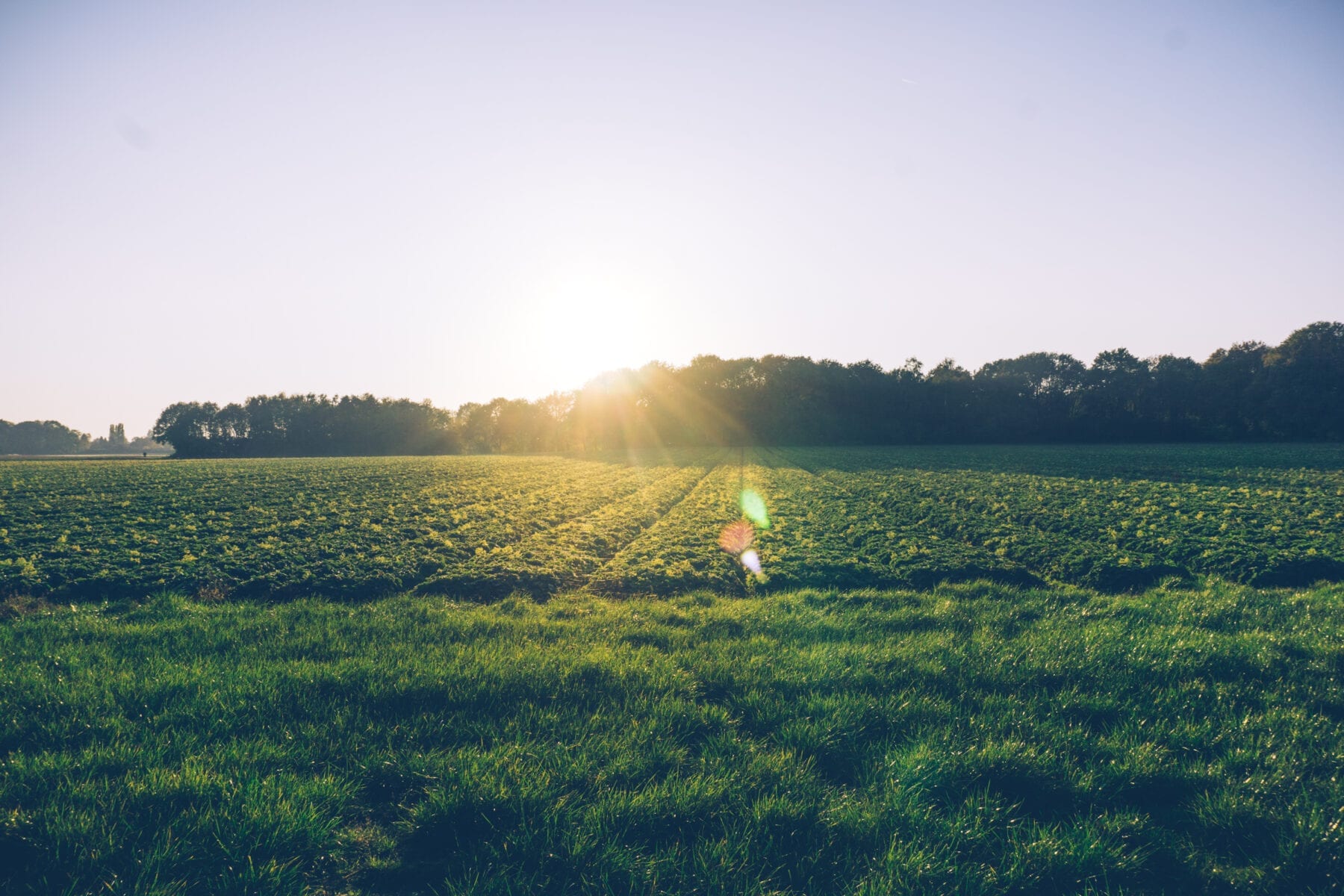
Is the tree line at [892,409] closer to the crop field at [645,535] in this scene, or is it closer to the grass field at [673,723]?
the crop field at [645,535]

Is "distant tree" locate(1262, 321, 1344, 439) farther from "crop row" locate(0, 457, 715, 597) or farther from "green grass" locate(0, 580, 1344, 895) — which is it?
"green grass" locate(0, 580, 1344, 895)

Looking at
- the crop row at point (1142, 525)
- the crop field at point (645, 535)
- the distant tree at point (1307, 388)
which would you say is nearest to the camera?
the crop field at point (645, 535)

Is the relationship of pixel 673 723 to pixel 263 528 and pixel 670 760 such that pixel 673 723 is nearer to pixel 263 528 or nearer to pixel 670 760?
pixel 670 760

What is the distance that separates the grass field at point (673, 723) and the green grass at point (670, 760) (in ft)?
0.10

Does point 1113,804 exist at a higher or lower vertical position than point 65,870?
lower

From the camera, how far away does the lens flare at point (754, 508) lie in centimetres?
2058

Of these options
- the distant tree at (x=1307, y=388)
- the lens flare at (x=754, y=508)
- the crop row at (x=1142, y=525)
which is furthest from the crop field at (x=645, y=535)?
the distant tree at (x=1307, y=388)

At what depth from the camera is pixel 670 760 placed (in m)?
5.05

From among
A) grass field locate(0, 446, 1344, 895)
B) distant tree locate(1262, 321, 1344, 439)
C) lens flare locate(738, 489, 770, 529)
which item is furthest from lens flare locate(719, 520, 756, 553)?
distant tree locate(1262, 321, 1344, 439)

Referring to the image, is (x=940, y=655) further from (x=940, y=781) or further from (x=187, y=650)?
(x=187, y=650)

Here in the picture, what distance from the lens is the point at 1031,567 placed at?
13531mm

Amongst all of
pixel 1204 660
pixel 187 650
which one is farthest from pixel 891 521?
pixel 187 650

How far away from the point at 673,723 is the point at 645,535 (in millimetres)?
12364

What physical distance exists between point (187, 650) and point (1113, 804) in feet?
35.5
